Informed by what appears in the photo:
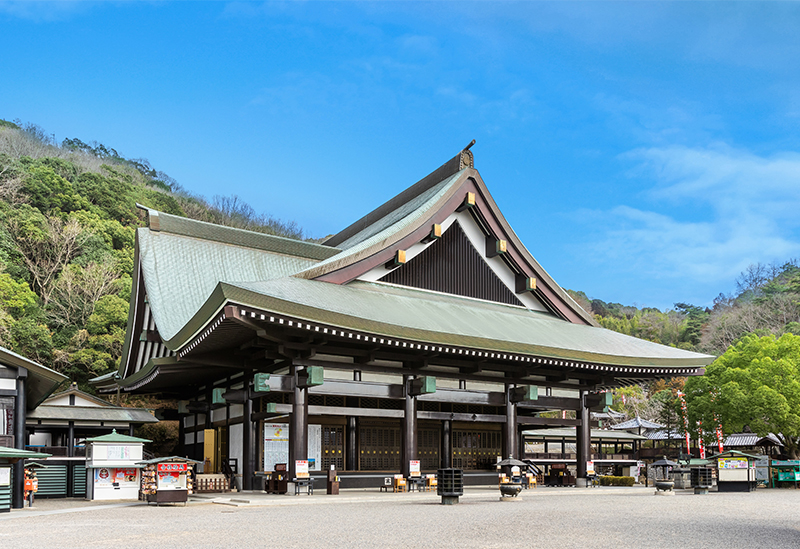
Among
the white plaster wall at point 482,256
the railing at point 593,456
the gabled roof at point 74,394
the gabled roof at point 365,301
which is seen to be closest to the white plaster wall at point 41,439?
the gabled roof at point 365,301

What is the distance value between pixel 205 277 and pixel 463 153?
9639mm

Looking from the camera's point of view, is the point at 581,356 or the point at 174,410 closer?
the point at 581,356

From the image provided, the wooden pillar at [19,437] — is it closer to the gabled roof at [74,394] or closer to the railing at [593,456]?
the gabled roof at [74,394]

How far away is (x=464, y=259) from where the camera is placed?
23.6m

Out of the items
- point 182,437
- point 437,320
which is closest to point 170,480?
point 437,320

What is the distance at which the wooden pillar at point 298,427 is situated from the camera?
1692 centimetres

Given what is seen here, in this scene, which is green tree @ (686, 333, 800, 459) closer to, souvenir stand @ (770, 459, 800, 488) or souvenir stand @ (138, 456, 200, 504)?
souvenir stand @ (770, 459, 800, 488)

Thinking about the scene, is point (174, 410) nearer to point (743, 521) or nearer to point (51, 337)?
point (51, 337)

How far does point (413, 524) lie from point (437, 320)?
9546 millimetres

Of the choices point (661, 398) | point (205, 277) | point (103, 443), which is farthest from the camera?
point (661, 398)

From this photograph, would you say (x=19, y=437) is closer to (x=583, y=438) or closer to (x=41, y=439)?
(x=41, y=439)

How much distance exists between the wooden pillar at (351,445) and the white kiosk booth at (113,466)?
18.5ft

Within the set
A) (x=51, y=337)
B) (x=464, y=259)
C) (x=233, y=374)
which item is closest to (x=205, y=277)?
(x=233, y=374)

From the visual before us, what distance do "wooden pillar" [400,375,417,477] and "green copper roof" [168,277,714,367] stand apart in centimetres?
186
